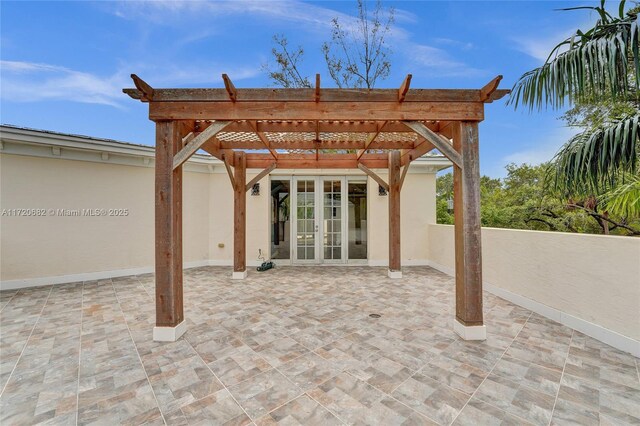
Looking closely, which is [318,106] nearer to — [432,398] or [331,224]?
[432,398]

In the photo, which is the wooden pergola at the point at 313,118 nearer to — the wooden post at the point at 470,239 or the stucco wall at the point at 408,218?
the wooden post at the point at 470,239

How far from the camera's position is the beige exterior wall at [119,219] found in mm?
4680

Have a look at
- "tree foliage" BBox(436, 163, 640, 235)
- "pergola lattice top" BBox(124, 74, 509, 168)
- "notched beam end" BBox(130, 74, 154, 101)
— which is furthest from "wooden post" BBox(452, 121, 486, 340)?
"tree foliage" BBox(436, 163, 640, 235)

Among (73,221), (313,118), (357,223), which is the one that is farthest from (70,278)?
(357,223)

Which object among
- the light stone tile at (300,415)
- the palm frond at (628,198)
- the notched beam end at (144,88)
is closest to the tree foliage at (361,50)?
the palm frond at (628,198)

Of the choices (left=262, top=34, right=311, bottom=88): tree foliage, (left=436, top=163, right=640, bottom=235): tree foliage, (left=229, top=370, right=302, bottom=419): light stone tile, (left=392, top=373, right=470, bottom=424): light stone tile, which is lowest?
(left=392, top=373, right=470, bottom=424): light stone tile

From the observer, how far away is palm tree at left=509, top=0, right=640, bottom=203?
98.7 inches

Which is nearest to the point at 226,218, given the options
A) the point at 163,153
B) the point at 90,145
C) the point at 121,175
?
the point at 121,175

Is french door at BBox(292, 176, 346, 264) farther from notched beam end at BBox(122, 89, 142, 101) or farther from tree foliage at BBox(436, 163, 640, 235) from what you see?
tree foliage at BBox(436, 163, 640, 235)

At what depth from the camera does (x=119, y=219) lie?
5.63 m

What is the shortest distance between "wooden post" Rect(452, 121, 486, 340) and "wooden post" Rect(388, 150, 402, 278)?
2.46 meters

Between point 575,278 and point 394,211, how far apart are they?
2.84 meters

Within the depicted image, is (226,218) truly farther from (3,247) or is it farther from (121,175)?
(3,247)

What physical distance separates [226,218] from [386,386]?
19.0 ft
